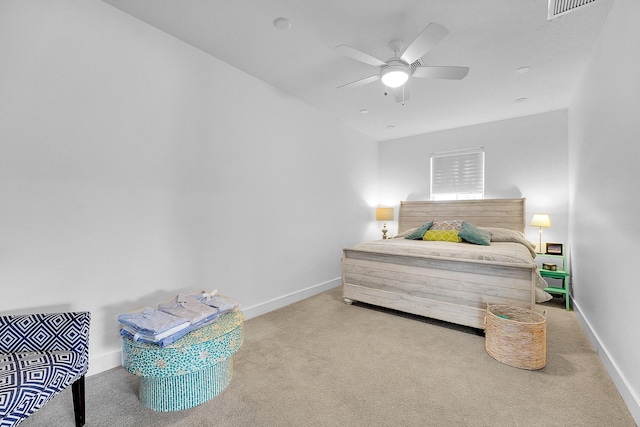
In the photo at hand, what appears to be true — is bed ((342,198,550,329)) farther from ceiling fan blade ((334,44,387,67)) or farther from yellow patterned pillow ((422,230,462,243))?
ceiling fan blade ((334,44,387,67))

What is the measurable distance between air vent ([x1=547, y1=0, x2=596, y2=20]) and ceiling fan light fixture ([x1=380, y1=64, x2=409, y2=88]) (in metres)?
0.97

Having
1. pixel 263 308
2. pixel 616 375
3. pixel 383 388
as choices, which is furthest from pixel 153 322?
pixel 616 375

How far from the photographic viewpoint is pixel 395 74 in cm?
232

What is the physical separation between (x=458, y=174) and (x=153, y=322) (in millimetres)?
4694

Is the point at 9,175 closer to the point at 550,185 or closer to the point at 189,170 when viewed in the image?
the point at 189,170

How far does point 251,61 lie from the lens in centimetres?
275

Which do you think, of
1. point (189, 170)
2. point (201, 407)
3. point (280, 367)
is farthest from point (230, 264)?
point (201, 407)

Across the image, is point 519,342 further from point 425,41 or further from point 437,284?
point 425,41

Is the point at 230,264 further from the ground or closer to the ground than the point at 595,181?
closer to the ground

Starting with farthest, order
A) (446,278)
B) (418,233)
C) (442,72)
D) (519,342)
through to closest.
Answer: (418,233)
(446,278)
(442,72)
(519,342)

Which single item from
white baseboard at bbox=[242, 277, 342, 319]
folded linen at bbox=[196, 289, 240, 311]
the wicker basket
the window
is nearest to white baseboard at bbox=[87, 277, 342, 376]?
white baseboard at bbox=[242, 277, 342, 319]

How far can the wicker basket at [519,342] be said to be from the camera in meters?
1.99

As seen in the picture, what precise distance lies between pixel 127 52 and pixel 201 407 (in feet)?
8.15

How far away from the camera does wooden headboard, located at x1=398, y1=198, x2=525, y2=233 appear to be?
4.20 m
